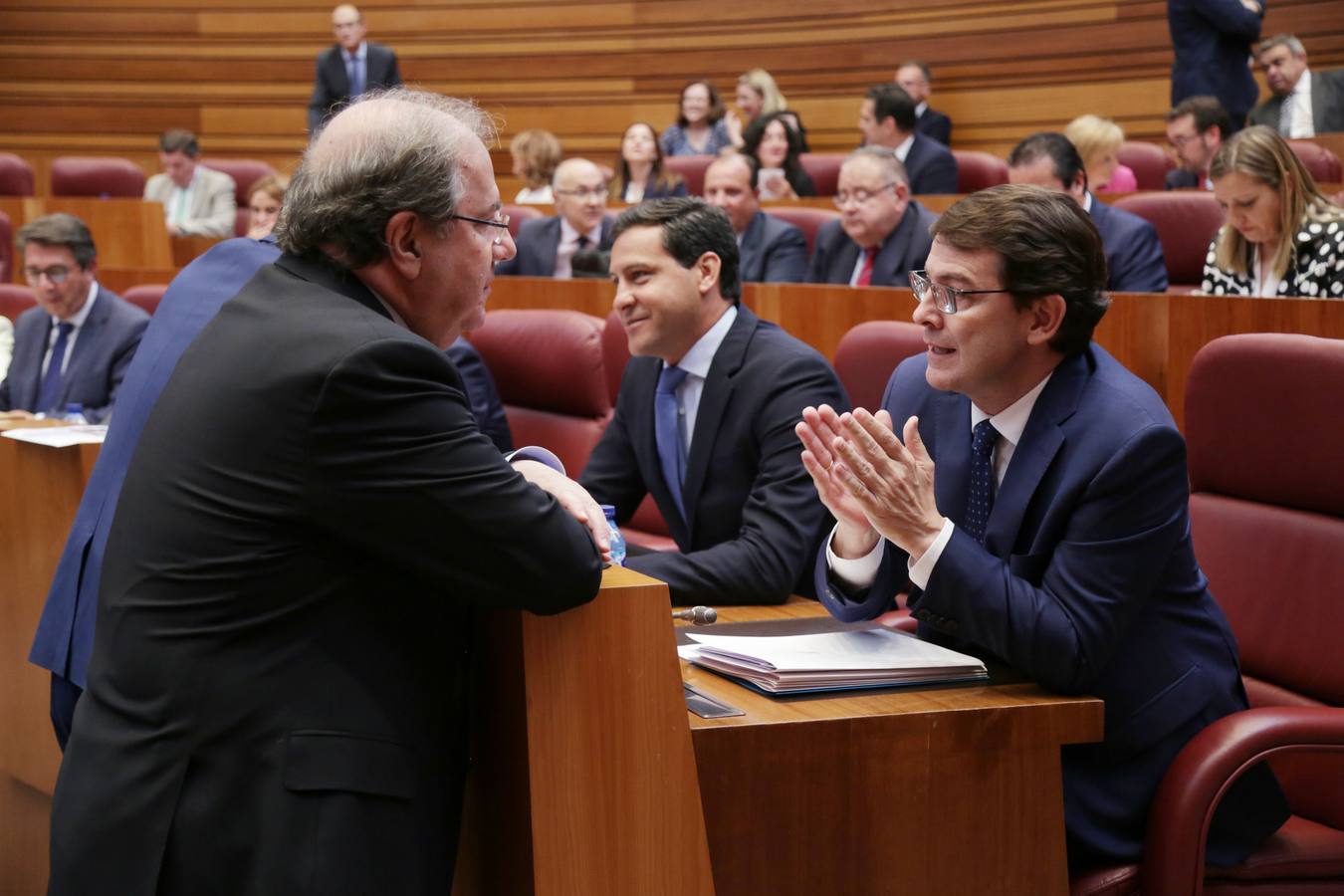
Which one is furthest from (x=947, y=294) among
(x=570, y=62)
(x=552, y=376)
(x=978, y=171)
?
(x=570, y=62)

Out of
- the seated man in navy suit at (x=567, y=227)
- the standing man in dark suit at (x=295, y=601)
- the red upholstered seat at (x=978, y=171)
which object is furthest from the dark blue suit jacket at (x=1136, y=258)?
the standing man in dark suit at (x=295, y=601)

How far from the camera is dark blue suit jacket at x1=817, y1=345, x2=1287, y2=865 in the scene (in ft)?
5.39

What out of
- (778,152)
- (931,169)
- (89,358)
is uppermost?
(778,152)

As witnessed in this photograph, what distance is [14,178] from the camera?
8500 mm

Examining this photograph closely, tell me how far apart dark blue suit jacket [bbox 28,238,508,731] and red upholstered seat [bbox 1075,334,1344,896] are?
1300 millimetres

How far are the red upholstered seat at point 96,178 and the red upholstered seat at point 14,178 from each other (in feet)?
0.47

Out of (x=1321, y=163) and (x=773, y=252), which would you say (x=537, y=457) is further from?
(x=1321, y=163)

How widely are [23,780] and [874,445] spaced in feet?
5.77

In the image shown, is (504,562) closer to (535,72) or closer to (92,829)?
(92,829)

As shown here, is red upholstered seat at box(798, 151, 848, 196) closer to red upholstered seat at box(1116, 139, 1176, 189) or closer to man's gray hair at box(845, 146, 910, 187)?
red upholstered seat at box(1116, 139, 1176, 189)

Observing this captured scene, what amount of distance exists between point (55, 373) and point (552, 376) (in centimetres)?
173

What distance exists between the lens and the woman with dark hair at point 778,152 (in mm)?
7040

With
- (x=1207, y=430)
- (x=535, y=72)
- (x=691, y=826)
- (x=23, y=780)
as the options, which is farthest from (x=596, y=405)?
(x=535, y=72)

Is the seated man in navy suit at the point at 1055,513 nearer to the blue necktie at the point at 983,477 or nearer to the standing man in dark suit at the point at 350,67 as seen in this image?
the blue necktie at the point at 983,477
